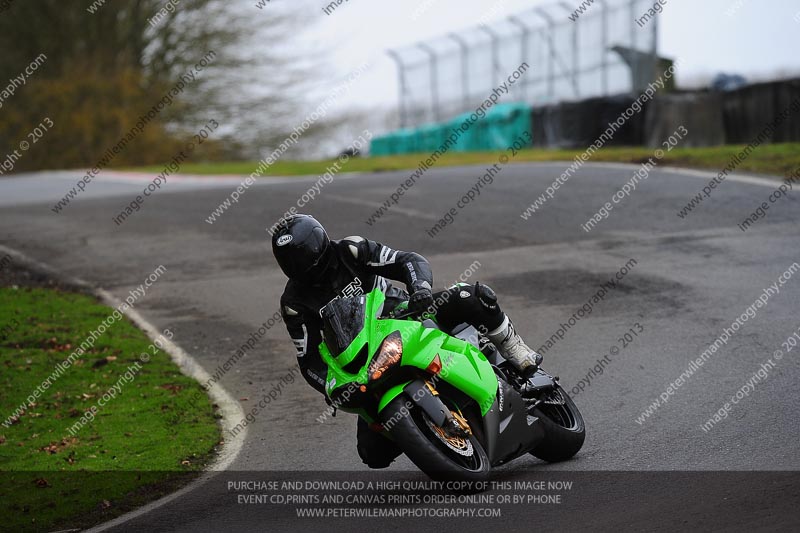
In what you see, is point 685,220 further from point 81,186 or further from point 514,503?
point 81,186

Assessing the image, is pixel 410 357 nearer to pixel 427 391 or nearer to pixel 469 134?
pixel 427 391

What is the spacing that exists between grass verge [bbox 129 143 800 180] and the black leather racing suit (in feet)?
44.7

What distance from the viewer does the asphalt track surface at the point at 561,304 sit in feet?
20.1

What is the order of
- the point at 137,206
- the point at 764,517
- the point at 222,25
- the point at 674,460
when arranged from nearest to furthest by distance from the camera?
1. the point at 764,517
2. the point at 674,460
3. the point at 137,206
4. the point at 222,25

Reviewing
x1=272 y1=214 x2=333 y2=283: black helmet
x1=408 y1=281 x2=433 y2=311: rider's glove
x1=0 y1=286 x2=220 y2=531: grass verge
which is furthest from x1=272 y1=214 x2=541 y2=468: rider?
x1=0 y1=286 x2=220 y2=531: grass verge

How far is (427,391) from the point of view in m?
6.14

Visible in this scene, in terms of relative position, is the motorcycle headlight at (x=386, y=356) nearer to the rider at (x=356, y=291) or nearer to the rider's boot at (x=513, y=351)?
the rider at (x=356, y=291)

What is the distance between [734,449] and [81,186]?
23001 mm

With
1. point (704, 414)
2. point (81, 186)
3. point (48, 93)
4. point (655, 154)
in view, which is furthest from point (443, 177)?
point (48, 93)

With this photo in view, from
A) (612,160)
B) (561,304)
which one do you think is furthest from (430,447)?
(612,160)

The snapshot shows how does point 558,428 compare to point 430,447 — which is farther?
point 558,428

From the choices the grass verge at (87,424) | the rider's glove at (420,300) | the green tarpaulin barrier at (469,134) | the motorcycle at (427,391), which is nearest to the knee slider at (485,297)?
the motorcycle at (427,391)

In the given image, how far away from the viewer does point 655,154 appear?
23.0m

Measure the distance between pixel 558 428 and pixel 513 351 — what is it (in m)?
0.58
